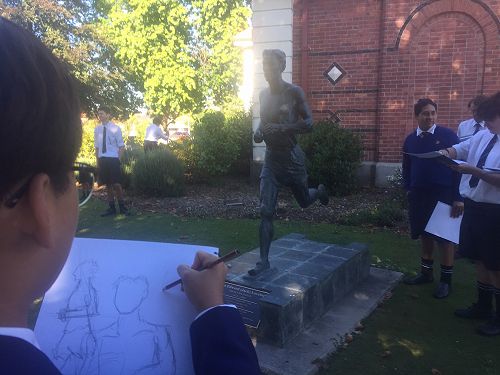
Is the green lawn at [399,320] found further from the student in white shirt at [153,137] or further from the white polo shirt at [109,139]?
the student in white shirt at [153,137]

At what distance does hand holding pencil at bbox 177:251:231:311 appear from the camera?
3.85 feet

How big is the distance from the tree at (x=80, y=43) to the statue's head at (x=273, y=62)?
649 inches

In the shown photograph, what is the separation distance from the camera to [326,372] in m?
3.35

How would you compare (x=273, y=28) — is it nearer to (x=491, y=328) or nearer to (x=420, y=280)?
(x=420, y=280)

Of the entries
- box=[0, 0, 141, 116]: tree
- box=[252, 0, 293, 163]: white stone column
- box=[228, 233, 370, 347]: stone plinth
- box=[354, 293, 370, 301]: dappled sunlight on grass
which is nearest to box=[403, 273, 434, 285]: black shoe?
box=[228, 233, 370, 347]: stone plinth

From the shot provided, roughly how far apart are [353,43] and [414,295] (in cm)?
696

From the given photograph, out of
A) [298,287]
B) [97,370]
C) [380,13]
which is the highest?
[380,13]

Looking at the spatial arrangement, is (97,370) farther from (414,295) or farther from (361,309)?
(414,295)

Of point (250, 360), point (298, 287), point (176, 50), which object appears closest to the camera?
point (250, 360)

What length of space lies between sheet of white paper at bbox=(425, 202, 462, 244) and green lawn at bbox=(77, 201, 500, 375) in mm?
726

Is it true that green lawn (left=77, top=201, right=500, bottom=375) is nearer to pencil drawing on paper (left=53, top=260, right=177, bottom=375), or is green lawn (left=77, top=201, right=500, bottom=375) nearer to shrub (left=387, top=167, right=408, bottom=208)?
shrub (left=387, top=167, right=408, bottom=208)

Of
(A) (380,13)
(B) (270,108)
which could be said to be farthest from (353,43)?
(B) (270,108)

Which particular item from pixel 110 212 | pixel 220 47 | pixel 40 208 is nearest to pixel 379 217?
pixel 110 212

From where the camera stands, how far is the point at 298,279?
409 cm
